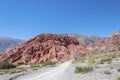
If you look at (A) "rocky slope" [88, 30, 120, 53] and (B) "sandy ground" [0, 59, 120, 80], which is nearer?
(B) "sandy ground" [0, 59, 120, 80]

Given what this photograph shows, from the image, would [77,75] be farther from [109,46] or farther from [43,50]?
[109,46]

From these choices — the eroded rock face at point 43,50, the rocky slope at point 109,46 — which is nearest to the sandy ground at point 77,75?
the rocky slope at point 109,46

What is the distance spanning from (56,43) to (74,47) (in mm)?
9716

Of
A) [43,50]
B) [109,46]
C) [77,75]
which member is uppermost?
[43,50]

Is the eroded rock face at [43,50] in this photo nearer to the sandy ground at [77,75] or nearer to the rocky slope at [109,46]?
the rocky slope at [109,46]

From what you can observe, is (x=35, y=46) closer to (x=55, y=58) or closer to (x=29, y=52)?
(x=29, y=52)

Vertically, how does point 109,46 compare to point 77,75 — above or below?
above

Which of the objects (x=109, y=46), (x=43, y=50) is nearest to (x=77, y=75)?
(x=43, y=50)

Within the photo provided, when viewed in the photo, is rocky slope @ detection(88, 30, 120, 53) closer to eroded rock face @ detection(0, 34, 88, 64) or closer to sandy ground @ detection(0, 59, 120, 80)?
eroded rock face @ detection(0, 34, 88, 64)

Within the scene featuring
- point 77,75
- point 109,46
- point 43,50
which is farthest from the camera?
point 109,46

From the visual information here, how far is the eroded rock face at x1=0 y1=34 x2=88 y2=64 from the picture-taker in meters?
114

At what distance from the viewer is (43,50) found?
122 m

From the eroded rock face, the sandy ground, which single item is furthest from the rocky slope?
the sandy ground

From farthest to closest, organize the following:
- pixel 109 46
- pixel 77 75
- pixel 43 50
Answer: pixel 109 46 < pixel 43 50 < pixel 77 75
